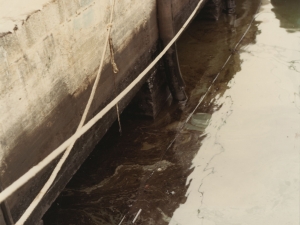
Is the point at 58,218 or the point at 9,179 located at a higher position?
the point at 9,179

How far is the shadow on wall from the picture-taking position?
28.1 feet

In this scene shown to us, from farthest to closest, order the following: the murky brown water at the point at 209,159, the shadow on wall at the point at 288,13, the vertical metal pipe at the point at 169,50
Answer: the shadow on wall at the point at 288,13, the vertical metal pipe at the point at 169,50, the murky brown water at the point at 209,159

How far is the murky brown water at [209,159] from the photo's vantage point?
4.41m

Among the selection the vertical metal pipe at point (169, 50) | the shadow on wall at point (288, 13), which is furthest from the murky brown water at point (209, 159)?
the shadow on wall at point (288, 13)

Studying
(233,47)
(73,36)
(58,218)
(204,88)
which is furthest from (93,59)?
(233,47)

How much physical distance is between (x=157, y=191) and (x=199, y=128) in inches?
55.6

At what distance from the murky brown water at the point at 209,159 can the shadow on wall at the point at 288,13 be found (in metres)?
1.34

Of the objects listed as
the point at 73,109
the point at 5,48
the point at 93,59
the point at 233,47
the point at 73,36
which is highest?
the point at 5,48

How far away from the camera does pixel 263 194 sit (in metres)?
4.48

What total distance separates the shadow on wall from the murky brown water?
1344 millimetres

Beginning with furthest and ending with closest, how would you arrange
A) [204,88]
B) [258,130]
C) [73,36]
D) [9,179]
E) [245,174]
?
[204,88] < [258,130] < [245,174] < [73,36] < [9,179]

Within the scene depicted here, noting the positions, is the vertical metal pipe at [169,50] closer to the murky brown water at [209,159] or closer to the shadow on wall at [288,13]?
the murky brown water at [209,159]

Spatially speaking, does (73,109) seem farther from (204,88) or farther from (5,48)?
(204,88)

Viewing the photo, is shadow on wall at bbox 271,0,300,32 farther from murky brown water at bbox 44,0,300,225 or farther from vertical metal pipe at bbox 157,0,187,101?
vertical metal pipe at bbox 157,0,187,101
